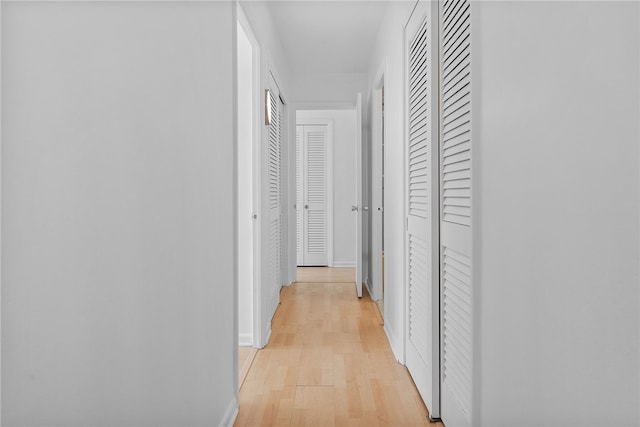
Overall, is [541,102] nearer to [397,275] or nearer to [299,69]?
[397,275]

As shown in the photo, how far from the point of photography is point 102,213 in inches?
43.6

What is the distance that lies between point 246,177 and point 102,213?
2.17 m

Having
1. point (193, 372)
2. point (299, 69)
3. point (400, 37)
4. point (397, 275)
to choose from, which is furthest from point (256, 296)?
point (299, 69)

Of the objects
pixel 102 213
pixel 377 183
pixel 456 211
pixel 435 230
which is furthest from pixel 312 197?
pixel 102 213

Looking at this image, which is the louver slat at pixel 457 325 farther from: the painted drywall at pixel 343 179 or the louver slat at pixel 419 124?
the painted drywall at pixel 343 179

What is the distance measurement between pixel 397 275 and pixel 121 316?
7.41 feet

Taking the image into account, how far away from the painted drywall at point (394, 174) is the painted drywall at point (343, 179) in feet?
10.5

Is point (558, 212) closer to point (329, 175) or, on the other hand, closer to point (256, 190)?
point (256, 190)

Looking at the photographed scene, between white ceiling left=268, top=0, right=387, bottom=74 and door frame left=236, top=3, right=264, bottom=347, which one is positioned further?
white ceiling left=268, top=0, right=387, bottom=74

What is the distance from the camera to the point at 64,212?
101cm

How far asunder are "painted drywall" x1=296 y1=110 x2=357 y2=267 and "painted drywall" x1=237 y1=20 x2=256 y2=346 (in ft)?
12.5

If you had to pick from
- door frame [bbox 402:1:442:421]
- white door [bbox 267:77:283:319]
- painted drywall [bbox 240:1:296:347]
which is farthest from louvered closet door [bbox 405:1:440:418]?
white door [bbox 267:77:283:319]

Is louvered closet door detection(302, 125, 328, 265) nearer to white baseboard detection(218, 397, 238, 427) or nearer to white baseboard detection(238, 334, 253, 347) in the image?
white baseboard detection(238, 334, 253, 347)

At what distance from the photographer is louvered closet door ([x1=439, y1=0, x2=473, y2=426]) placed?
5.66 ft
